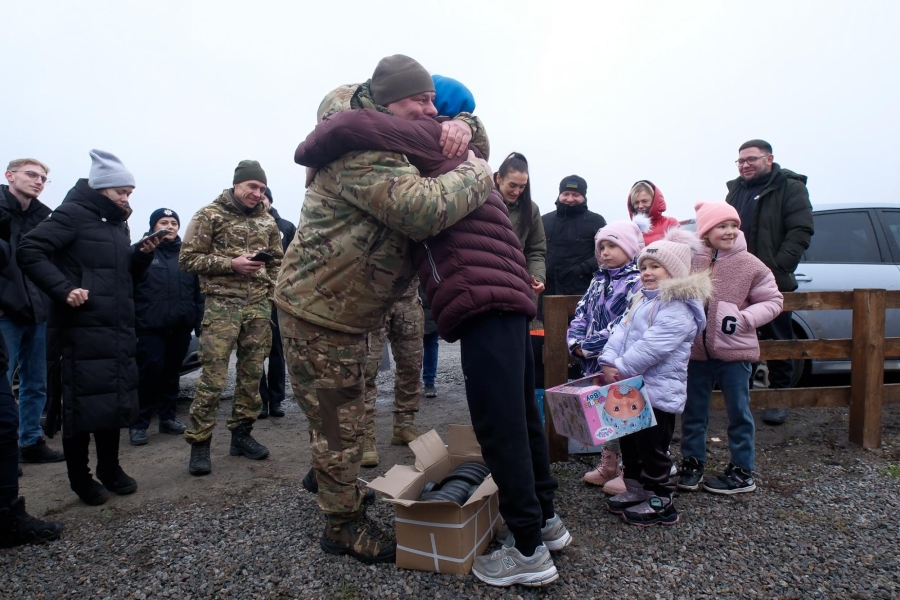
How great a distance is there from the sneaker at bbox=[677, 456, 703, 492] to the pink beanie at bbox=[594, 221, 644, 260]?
1263 mm

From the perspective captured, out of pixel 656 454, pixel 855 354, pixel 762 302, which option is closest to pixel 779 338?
pixel 855 354

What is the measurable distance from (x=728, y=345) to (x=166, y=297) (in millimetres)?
4628

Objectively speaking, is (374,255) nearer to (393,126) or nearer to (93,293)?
(393,126)

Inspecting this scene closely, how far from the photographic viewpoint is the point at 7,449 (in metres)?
2.92

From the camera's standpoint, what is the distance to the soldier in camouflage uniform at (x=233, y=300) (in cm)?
401

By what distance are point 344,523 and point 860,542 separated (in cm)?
240

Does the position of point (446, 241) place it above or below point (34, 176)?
below

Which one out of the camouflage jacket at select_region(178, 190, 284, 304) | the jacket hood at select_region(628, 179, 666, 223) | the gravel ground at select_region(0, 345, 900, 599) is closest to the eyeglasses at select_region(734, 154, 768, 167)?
the jacket hood at select_region(628, 179, 666, 223)

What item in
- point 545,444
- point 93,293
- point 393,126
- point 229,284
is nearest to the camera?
point 393,126

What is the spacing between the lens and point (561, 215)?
576cm

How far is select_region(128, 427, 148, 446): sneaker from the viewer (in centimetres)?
476

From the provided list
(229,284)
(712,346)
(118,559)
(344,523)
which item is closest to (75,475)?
(118,559)

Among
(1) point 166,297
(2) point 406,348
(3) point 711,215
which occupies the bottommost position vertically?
(2) point 406,348

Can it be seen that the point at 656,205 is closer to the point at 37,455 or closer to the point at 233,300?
the point at 233,300
